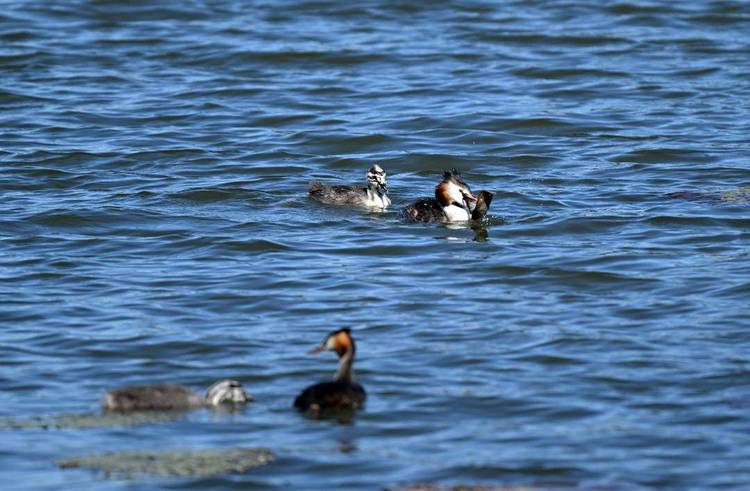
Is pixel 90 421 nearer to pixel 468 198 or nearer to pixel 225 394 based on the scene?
pixel 225 394

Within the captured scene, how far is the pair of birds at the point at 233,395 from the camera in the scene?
10.2 meters

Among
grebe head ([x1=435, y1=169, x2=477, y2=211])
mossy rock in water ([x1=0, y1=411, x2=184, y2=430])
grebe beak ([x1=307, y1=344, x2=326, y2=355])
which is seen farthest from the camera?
grebe head ([x1=435, y1=169, x2=477, y2=211])

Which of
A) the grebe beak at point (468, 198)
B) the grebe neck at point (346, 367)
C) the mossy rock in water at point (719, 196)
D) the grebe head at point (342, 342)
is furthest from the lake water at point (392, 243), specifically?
the grebe beak at point (468, 198)

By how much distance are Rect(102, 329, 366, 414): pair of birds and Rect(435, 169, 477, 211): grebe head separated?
6420 mm

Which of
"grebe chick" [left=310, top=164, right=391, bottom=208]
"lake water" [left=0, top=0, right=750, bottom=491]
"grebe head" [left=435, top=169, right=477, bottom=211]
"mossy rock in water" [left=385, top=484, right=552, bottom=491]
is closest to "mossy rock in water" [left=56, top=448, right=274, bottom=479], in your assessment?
"lake water" [left=0, top=0, right=750, bottom=491]

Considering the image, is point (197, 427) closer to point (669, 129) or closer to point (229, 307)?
point (229, 307)

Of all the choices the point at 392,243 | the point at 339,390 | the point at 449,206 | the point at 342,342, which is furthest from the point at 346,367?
the point at 449,206

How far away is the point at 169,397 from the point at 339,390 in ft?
3.74

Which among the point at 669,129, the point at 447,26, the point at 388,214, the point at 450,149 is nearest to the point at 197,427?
the point at 388,214

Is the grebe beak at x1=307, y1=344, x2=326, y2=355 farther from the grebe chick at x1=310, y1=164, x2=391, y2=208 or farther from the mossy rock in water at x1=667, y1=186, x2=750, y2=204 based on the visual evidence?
the mossy rock in water at x1=667, y1=186, x2=750, y2=204

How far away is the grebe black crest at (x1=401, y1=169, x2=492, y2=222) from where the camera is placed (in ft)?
54.9

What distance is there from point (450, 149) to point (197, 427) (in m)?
11.2

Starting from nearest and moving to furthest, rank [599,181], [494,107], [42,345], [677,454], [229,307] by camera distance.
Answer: [677,454] → [42,345] → [229,307] → [599,181] → [494,107]

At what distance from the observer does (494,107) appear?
2327cm
